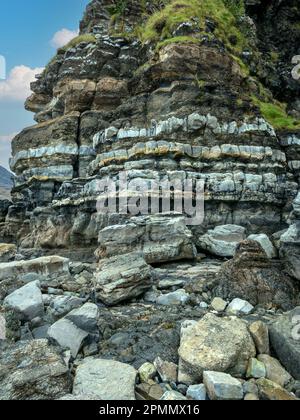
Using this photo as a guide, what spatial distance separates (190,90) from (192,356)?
20200mm

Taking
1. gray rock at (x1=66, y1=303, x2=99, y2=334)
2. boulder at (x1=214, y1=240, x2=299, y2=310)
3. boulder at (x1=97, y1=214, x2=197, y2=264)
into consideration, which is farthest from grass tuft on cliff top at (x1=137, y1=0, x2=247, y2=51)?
gray rock at (x1=66, y1=303, x2=99, y2=334)

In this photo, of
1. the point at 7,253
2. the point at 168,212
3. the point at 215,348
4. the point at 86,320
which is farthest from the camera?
the point at 7,253

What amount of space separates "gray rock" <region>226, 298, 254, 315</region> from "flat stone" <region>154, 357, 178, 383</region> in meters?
3.36

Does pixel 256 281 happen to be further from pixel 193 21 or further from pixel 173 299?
pixel 193 21

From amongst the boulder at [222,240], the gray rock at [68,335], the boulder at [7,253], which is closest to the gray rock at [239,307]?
the gray rock at [68,335]

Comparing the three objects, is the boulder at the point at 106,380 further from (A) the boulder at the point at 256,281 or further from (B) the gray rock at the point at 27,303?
(A) the boulder at the point at 256,281

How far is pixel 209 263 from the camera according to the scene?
15688mm

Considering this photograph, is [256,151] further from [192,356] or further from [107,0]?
[107,0]

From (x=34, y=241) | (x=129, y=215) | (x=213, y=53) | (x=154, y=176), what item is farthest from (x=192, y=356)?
(x=213, y=53)

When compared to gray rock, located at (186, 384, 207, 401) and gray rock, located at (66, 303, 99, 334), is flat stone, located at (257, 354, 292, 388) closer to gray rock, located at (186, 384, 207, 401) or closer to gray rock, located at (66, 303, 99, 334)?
gray rock, located at (186, 384, 207, 401)

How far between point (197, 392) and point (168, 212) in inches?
480

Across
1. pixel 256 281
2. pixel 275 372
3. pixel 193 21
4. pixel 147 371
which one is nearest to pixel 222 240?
pixel 256 281

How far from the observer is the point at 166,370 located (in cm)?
670

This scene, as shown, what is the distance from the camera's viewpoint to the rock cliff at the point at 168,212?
738 centimetres
